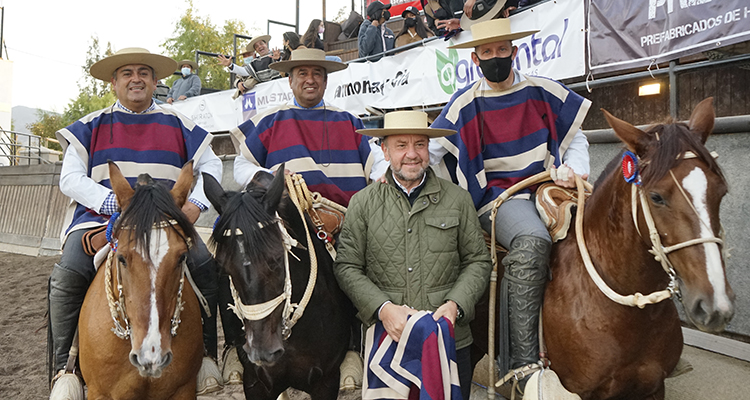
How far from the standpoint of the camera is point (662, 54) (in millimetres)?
4578

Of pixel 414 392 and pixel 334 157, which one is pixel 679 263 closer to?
pixel 414 392

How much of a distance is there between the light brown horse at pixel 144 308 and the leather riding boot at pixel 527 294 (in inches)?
63.8

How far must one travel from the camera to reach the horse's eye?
2010 millimetres

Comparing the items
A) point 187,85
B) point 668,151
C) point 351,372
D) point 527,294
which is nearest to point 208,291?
point 351,372

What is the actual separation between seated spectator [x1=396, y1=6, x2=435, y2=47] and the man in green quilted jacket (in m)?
6.52

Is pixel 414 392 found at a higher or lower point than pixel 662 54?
lower

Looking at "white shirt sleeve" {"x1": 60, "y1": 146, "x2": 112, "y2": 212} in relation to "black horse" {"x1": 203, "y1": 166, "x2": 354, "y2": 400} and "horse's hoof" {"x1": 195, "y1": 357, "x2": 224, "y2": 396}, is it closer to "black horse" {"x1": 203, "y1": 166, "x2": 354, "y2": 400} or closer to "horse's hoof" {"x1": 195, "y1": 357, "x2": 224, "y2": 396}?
"black horse" {"x1": 203, "y1": 166, "x2": 354, "y2": 400}

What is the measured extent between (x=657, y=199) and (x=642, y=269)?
0.38m

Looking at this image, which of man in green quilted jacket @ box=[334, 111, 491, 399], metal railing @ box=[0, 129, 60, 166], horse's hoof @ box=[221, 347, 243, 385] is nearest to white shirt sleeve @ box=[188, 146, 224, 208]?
horse's hoof @ box=[221, 347, 243, 385]

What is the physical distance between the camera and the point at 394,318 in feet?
8.08

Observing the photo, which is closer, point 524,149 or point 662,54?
point 524,149

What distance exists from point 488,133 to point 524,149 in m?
0.24

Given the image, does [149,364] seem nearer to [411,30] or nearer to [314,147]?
[314,147]

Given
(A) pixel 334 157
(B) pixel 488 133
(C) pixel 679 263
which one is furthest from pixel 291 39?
(C) pixel 679 263
